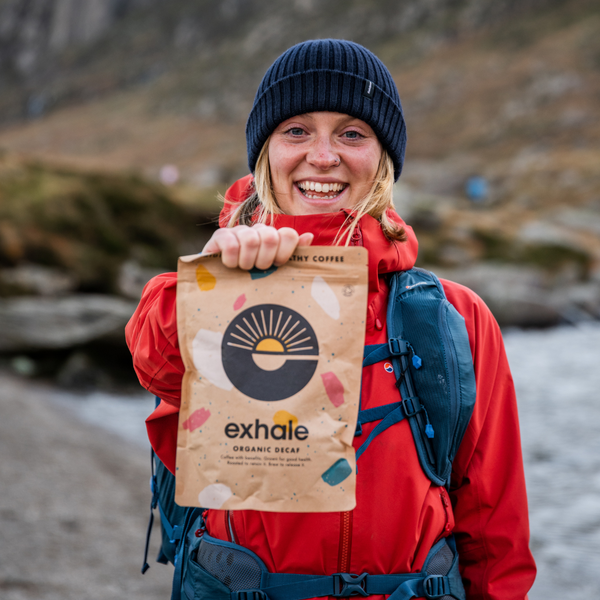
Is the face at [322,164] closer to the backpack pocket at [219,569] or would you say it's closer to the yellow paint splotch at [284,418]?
the yellow paint splotch at [284,418]

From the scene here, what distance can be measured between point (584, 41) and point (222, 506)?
6201 cm

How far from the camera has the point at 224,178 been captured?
33.9 meters

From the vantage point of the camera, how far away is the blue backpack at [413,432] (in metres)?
1.47

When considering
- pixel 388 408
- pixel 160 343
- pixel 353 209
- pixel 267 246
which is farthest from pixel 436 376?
pixel 160 343

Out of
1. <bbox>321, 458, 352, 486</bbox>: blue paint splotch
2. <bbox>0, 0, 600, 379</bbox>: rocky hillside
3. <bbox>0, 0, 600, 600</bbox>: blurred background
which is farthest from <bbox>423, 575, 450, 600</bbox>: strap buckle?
<bbox>0, 0, 600, 379</bbox>: rocky hillside

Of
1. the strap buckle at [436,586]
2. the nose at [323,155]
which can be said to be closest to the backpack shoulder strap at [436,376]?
the strap buckle at [436,586]

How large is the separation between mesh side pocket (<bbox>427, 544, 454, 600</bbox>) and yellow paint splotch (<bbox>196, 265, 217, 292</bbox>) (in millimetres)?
914

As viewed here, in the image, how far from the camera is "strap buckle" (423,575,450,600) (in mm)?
1490

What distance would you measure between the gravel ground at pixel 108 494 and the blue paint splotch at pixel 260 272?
11.2ft

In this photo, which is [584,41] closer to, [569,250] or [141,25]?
[569,250]

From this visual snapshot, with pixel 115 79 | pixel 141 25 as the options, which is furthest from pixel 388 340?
pixel 141 25

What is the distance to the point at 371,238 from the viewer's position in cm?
160

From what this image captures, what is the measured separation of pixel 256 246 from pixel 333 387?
34 centimetres

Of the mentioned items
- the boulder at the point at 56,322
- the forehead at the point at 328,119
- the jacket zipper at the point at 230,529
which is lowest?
the jacket zipper at the point at 230,529
